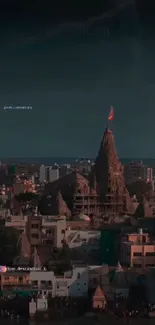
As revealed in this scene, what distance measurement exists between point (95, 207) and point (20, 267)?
2.31 metres

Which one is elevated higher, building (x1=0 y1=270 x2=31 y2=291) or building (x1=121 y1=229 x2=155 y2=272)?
building (x1=121 y1=229 x2=155 y2=272)

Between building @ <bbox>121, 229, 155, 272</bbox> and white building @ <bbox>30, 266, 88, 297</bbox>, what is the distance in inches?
21.7

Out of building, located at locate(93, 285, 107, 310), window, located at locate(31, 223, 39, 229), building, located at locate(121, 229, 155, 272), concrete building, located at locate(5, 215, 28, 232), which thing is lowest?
building, located at locate(93, 285, 107, 310)

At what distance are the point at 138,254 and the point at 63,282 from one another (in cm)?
83

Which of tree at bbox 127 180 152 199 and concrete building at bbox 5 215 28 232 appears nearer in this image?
concrete building at bbox 5 215 28 232

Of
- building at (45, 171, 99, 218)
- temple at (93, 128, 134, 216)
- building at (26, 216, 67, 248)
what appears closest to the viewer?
building at (26, 216, 67, 248)

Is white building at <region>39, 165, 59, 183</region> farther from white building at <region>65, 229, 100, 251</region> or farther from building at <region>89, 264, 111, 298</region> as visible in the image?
building at <region>89, 264, 111, 298</region>

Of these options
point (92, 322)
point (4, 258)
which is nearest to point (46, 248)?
point (4, 258)

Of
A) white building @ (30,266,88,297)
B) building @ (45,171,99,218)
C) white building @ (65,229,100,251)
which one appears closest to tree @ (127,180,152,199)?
building @ (45,171,99,218)

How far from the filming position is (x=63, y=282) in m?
7.00

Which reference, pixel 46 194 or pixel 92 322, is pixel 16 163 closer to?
pixel 46 194

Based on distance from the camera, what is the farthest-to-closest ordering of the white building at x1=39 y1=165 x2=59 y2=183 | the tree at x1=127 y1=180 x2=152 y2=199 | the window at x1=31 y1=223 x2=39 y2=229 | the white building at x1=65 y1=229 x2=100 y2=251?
1. the white building at x1=39 y1=165 x2=59 y2=183
2. the tree at x1=127 y1=180 x2=152 y2=199
3. the window at x1=31 y1=223 x2=39 y2=229
4. the white building at x1=65 y1=229 x2=100 y2=251

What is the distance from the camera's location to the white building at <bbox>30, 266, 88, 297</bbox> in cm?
698

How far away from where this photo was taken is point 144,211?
9.09 m
